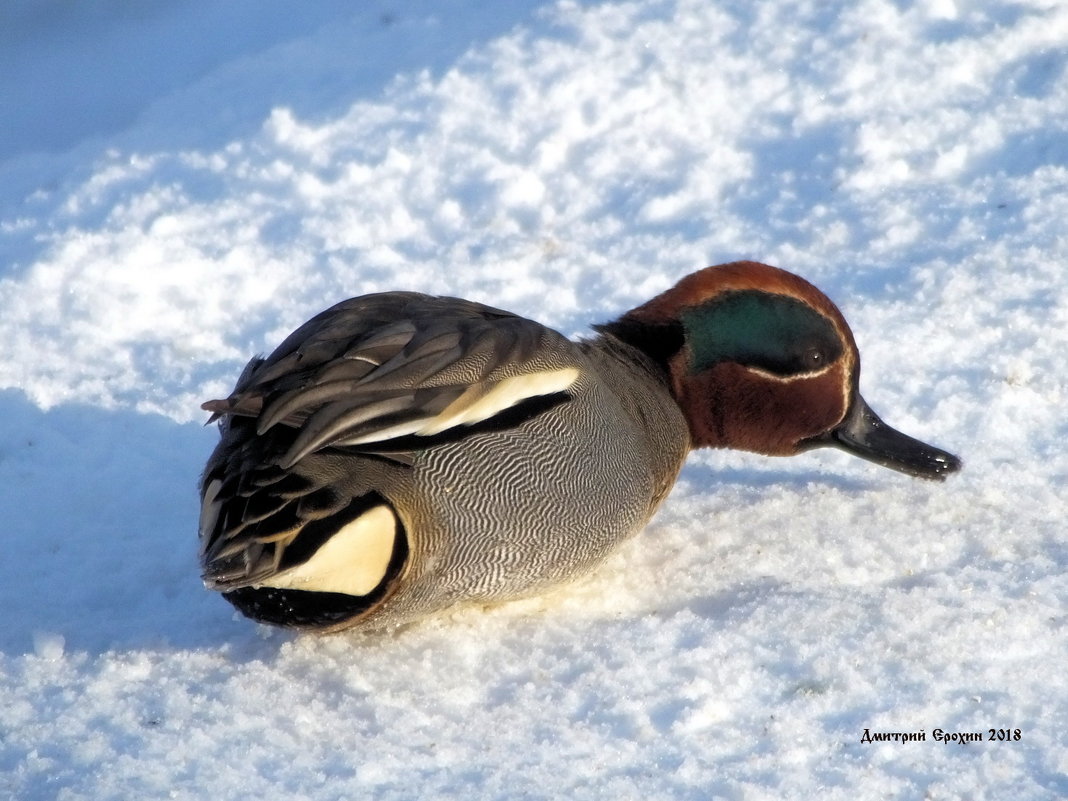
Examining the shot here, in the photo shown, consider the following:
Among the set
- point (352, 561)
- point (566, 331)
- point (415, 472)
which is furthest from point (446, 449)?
point (566, 331)

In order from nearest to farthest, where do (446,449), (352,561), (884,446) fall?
(352,561) → (446,449) → (884,446)

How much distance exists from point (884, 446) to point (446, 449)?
1.58 metres

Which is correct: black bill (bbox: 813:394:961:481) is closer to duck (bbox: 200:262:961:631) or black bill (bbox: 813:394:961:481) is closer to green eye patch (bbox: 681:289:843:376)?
duck (bbox: 200:262:961:631)

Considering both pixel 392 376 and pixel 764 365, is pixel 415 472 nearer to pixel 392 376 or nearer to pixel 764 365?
pixel 392 376

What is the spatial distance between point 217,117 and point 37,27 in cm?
282

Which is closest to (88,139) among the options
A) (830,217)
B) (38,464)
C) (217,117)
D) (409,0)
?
(217,117)

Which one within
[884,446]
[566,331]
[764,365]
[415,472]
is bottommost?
[884,446]

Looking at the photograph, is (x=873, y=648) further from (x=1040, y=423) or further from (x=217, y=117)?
(x=217, y=117)

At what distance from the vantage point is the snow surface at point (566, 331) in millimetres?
3125

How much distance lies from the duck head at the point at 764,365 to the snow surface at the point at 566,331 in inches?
6.9

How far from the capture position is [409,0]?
7.51 meters

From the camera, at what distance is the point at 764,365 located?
409cm

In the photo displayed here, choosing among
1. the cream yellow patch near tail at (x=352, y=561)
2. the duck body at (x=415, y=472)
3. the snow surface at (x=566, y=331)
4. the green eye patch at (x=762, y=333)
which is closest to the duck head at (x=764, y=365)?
the green eye patch at (x=762, y=333)

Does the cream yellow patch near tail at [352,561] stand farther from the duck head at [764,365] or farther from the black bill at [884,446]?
the black bill at [884,446]
